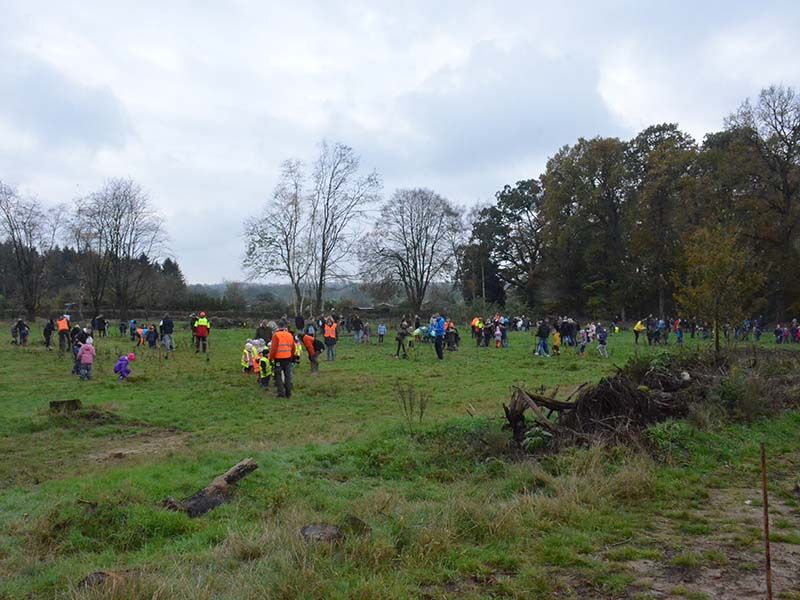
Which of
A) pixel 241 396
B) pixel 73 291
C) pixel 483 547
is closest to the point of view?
pixel 483 547

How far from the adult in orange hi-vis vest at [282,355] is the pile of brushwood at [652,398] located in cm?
600

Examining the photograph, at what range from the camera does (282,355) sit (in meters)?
14.0

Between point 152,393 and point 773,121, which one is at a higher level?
point 773,121

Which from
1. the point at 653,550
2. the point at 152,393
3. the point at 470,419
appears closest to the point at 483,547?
the point at 653,550

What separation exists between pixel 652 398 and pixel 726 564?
16.9ft

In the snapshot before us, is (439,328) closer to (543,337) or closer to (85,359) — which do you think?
(543,337)

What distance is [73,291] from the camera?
6334cm

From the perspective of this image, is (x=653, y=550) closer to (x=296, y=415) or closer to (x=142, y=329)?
(x=296, y=415)

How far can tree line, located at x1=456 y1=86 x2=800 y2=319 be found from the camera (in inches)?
1539

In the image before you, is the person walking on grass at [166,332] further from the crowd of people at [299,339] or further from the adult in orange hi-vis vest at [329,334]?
the adult in orange hi-vis vest at [329,334]

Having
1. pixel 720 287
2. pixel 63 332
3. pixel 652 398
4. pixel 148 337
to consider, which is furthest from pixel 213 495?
pixel 148 337

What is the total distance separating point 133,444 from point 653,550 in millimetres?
8035

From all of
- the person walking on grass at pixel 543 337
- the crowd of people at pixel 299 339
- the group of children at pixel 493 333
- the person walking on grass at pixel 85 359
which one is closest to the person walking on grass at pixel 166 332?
the crowd of people at pixel 299 339

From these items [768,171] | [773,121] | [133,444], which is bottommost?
[133,444]
